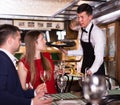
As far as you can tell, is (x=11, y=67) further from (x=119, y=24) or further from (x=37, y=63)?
(x=119, y=24)

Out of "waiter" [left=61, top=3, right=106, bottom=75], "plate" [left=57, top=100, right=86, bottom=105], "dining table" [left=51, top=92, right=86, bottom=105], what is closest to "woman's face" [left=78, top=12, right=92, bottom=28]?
"waiter" [left=61, top=3, right=106, bottom=75]

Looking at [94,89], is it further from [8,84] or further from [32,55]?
[32,55]

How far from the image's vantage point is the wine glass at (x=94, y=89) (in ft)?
3.61

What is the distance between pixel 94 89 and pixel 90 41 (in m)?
1.83

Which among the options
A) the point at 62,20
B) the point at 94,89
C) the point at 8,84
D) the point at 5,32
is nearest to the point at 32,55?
the point at 5,32

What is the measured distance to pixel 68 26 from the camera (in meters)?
8.00

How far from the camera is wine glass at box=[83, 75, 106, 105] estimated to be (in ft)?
3.61

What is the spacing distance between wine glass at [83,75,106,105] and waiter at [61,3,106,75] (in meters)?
1.50

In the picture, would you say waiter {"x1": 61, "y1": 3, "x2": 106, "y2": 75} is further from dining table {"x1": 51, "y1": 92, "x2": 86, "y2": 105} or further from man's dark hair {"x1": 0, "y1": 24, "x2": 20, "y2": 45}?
man's dark hair {"x1": 0, "y1": 24, "x2": 20, "y2": 45}

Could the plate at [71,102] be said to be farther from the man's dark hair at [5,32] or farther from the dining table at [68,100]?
the man's dark hair at [5,32]

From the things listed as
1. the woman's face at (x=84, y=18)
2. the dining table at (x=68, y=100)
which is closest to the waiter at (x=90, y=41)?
the woman's face at (x=84, y=18)

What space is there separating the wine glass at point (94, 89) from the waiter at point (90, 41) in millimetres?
1499

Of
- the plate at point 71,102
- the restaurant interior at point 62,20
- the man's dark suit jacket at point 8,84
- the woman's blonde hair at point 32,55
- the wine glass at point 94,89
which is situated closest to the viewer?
the wine glass at point 94,89

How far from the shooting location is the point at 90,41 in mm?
2902
